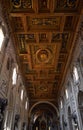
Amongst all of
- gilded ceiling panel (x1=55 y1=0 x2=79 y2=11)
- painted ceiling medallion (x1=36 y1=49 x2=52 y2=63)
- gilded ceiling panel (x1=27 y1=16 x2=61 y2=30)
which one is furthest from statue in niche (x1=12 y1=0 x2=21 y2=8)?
painted ceiling medallion (x1=36 y1=49 x2=52 y2=63)

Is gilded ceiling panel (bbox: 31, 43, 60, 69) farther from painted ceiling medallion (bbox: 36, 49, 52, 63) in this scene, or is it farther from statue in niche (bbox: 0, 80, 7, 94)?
statue in niche (bbox: 0, 80, 7, 94)

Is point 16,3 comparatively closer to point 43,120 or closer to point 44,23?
point 44,23

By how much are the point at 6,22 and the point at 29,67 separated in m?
6.87

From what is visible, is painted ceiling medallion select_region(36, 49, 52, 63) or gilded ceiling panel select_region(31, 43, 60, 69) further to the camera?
painted ceiling medallion select_region(36, 49, 52, 63)

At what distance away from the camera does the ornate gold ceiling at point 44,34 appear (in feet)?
28.4

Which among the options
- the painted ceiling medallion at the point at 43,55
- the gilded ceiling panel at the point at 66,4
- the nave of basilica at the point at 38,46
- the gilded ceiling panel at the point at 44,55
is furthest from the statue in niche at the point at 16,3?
the painted ceiling medallion at the point at 43,55

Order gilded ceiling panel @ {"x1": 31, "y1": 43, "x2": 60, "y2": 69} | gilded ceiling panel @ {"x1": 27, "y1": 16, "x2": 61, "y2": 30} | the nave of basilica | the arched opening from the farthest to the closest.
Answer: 1. the arched opening
2. gilded ceiling panel @ {"x1": 31, "y1": 43, "x2": 60, "y2": 69}
3. gilded ceiling panel @ {"x1": 27, "y1": 16, "x2": 61, "y2": 30}
4. the nave of basilica

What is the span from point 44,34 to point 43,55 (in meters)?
2.82

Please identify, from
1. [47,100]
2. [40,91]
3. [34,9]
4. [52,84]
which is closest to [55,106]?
[47,100]

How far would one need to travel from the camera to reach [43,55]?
13.3m

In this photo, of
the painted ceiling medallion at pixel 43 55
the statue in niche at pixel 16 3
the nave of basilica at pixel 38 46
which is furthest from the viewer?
the painted ceiling medallion at pixel 43 55

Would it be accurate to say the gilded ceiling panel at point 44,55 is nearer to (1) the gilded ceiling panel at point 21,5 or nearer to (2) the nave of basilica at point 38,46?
(2) the nave of basilica at point 38,46

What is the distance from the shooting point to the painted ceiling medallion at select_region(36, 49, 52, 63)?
12762 mm

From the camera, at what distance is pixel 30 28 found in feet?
33.8
